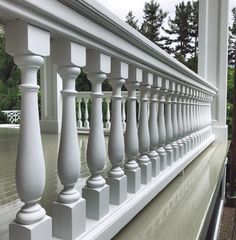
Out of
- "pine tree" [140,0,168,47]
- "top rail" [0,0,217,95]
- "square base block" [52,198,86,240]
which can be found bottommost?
"square base block" [52,198,86,240]

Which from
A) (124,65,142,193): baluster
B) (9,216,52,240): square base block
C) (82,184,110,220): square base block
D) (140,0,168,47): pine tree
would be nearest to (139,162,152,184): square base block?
(124,65,142,193): baluster

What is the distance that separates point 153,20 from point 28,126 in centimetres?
1957

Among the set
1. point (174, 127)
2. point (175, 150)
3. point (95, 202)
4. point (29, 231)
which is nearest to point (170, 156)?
point (175, 150)

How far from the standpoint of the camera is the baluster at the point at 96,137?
0.92 m

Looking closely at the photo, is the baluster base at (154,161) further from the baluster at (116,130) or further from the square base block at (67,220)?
the square base block at (67,220)

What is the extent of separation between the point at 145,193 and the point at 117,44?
0.67 metres

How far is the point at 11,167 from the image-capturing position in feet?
7.18

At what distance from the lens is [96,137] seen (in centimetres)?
95

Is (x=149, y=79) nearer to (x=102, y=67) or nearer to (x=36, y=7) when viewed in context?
(x=102, y=67)

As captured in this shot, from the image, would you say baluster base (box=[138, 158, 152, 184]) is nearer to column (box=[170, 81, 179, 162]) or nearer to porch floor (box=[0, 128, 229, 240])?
porch floor (box=[0, 128, 229, 240])

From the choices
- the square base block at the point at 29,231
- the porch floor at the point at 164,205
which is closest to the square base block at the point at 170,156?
the porch floor at the point at 164,205

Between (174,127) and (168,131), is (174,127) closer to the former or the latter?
(174,127)

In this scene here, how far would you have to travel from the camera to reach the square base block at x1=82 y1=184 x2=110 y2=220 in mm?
964

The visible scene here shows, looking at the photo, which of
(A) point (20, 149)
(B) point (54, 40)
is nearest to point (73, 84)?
(B) point (54, 40)
